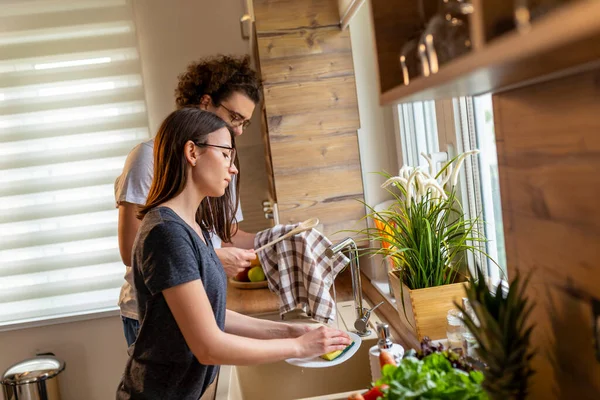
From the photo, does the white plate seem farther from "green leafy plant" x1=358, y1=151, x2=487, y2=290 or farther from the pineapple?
the pineapple

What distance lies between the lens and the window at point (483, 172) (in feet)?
5.20

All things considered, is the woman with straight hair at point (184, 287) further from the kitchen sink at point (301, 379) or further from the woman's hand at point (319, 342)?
the kitchen sink at point (301, 379)

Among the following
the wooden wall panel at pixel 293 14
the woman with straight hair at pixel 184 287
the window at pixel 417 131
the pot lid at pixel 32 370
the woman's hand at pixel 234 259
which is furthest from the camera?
the pot lid at pixel 32 370

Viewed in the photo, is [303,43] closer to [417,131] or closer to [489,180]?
[417,131]

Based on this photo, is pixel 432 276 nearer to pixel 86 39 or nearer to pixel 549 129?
pixel 549 129

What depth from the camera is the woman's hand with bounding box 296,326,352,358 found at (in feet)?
4.33

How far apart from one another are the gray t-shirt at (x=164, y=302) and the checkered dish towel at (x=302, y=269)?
677 millimetres

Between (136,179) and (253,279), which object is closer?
(136,179)

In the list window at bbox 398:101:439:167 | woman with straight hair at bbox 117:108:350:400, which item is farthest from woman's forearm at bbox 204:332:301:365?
window at bbox 398:101:439:167

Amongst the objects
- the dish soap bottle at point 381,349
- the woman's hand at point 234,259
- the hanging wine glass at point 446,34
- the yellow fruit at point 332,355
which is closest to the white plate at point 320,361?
the yellow fruit at point 332,355

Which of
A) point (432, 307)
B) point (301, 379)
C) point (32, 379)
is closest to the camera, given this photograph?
point (432, 307)

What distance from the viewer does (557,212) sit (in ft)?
2.73

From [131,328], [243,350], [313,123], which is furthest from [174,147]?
[313,123]

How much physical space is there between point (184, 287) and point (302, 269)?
3.04ft
